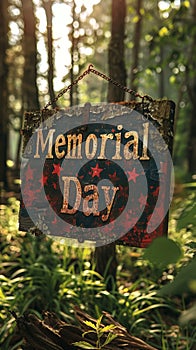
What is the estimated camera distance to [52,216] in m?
2.28

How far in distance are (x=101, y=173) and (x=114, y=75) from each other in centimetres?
180

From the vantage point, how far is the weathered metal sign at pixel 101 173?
2039mm

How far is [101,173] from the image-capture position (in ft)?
6.99

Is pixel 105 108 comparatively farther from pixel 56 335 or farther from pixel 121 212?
pixel 56 335

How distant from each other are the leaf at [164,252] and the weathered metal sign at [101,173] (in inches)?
39.7

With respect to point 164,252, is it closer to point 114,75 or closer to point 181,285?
point 181,285

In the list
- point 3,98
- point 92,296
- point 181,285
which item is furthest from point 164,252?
point 3,98

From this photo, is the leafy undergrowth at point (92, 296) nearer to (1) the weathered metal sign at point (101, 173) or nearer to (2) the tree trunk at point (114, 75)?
(2) the tree trunk at point (114, 75)

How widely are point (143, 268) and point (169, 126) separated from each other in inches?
92.8

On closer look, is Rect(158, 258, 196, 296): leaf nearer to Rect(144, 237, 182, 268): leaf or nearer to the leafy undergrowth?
Rect(144, 237, 182, 268): leaf

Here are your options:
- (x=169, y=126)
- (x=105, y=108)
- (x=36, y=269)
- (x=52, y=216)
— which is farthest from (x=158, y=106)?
(x=36, y=269)

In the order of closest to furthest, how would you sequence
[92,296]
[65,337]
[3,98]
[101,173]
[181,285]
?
[181,285] < [101,173] < [65,337] < [92,296] < [3,98]

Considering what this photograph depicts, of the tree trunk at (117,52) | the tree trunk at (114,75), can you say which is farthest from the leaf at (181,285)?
the tree trunk at (117,52)

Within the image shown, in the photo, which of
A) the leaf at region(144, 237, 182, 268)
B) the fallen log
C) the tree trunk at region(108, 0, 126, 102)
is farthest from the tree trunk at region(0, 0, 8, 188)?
the leaf at region(144, 237, 182, 268)
